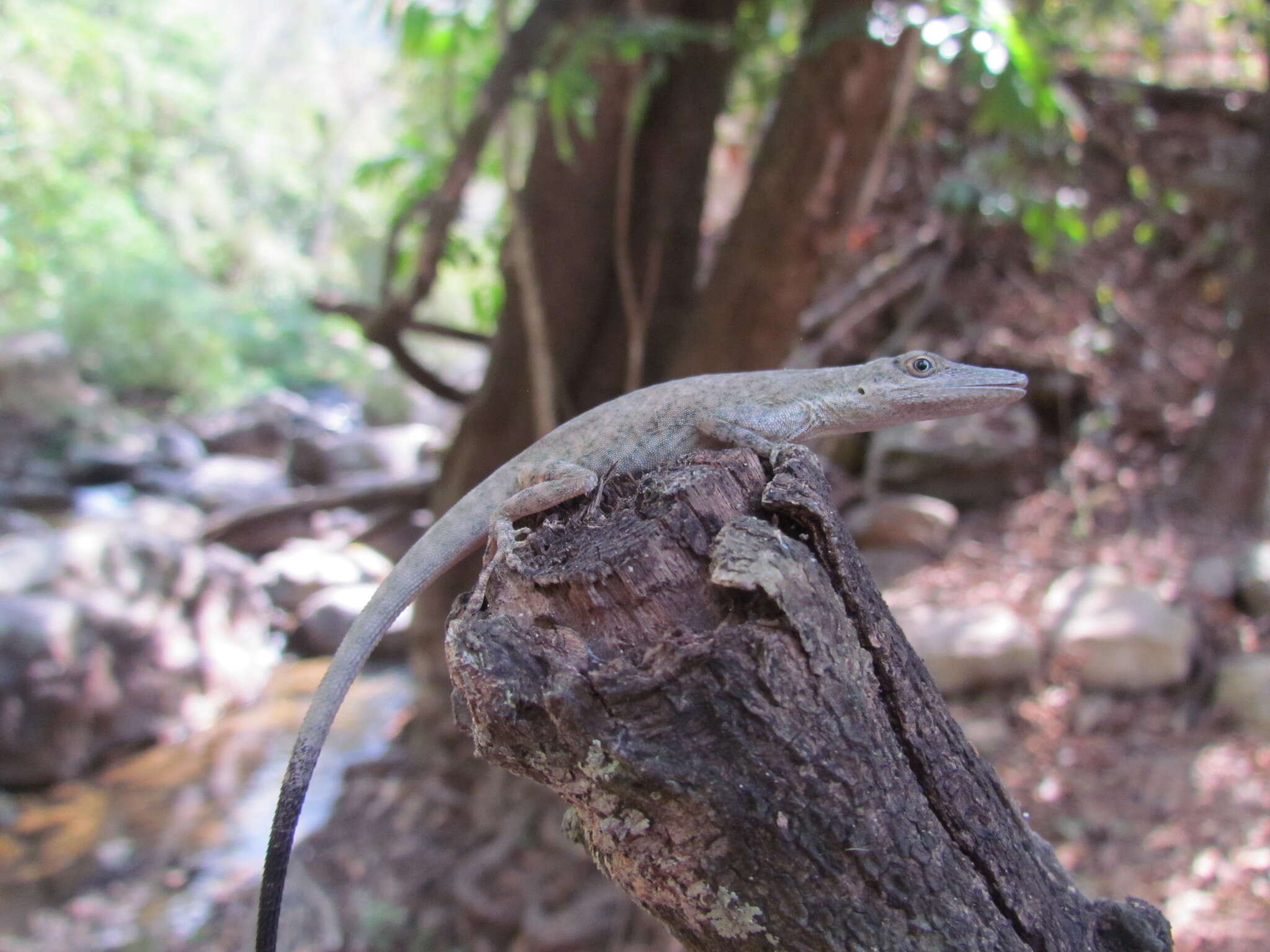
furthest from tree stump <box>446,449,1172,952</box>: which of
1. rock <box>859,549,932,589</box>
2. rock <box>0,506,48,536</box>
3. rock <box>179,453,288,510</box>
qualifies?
rock <box>179,453,288,510</box>

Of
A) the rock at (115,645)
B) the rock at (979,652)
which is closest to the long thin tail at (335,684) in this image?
the rock at (979,652)

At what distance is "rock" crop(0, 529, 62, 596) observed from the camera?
29.6ft

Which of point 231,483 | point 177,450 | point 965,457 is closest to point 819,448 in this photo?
point 965,457

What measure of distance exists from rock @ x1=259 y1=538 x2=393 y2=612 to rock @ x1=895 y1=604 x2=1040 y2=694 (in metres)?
7.25

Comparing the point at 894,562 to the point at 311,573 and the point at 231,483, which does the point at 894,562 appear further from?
the point at 231,483

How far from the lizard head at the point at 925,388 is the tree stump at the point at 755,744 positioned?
1.33m

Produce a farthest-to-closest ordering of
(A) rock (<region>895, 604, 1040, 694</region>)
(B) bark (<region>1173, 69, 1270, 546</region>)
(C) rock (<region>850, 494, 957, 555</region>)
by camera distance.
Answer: (C) rock (<region>850, 494, 957, 555</region>)
(B) bark (<region>1173, 69, 1270, 546</region>)
(A) rock (<region>895, 604, 1040, 694</region>)

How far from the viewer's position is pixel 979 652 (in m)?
6.75

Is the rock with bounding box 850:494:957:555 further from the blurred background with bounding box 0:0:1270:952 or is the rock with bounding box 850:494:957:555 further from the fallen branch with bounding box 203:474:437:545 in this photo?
the fallen branch with bounding box 203:474:437:545

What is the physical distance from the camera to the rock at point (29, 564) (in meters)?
9.02

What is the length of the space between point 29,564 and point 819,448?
320 inches

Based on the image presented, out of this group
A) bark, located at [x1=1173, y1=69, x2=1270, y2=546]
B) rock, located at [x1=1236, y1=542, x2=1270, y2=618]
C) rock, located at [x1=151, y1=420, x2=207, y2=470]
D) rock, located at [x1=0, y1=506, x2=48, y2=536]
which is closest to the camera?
rock, located at [x1=1236, y1=542, x2=1270, y2=618]

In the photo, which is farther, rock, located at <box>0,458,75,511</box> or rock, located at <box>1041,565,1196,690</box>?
rock, located at <box>0,458,75,511</box>

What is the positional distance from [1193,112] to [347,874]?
12.3 meters
